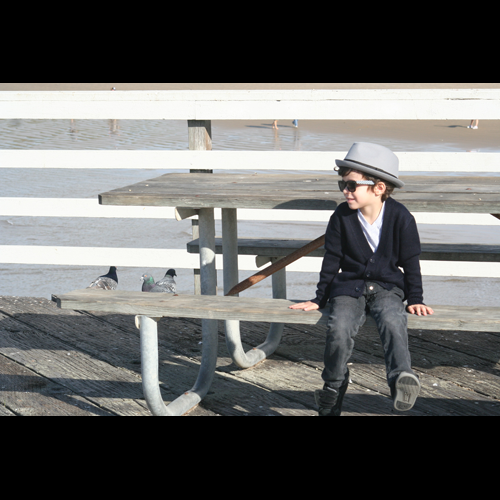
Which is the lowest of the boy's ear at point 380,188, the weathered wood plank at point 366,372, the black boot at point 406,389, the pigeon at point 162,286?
the weathered wood plank at point 366,372

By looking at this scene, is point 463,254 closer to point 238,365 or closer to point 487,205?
point 487,205

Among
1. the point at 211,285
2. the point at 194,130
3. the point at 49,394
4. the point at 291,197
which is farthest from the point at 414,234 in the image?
the point at 194,130

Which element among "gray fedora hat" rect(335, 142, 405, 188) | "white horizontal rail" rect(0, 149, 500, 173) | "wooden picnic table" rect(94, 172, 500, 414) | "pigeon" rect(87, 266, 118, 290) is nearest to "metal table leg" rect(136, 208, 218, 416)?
"wooden picnic table" rect(94, 172, 500, 414)

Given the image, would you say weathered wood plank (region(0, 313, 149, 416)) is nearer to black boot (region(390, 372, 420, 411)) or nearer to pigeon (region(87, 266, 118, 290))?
pigeon (region(87, 266, 118, 290))

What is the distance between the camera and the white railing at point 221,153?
4.45m

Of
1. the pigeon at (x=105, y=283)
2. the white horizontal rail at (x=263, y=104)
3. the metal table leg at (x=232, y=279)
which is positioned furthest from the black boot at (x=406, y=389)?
the pigeon at (x=105, y=283)

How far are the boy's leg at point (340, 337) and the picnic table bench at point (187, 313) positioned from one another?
5 cm

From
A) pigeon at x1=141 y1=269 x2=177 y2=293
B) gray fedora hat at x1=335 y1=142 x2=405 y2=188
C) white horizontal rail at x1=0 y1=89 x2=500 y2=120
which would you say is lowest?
pigeon at x1=141 y1=269 x2=177 y2=293

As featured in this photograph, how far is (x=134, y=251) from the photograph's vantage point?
4.94 metres

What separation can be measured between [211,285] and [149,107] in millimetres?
1763

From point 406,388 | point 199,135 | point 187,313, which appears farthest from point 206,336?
point 199,135

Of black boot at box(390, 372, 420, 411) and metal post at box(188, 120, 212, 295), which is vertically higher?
metal post at box(188, 120, 212, 295)

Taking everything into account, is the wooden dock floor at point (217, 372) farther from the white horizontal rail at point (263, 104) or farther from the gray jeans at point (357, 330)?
the white horizontal rail at point (263, 104)

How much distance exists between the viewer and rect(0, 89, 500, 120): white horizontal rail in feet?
14.4
